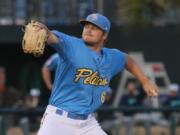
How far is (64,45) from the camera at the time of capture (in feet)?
21.6

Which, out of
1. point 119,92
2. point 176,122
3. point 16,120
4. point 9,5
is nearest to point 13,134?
point 16,120

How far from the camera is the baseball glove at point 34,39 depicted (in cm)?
609

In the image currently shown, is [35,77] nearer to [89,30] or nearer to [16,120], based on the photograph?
[16,120]

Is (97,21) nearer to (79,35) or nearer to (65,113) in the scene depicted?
(65,113)

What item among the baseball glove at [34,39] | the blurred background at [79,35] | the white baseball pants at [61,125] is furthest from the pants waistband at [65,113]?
the blurred background at [79,35]

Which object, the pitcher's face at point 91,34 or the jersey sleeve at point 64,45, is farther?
the pitcher's face at point 91,34

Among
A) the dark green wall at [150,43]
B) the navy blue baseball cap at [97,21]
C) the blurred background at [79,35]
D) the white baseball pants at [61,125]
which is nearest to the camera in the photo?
the white baseball pants at [61,125]

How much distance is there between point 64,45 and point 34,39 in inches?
21.3

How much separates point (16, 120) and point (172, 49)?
9.47 m

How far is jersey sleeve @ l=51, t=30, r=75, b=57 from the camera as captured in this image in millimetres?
6520

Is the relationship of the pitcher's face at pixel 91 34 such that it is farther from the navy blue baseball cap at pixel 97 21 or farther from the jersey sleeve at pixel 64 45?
the jersey sleeve at pixel 64 45

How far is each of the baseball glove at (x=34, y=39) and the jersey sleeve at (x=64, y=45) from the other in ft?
1.22

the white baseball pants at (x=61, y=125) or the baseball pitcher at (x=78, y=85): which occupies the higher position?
the baseball pitcher at (x=78, y=85)

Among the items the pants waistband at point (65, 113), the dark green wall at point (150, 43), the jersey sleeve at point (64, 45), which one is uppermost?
the jersey sleeve at point (64, 45)
